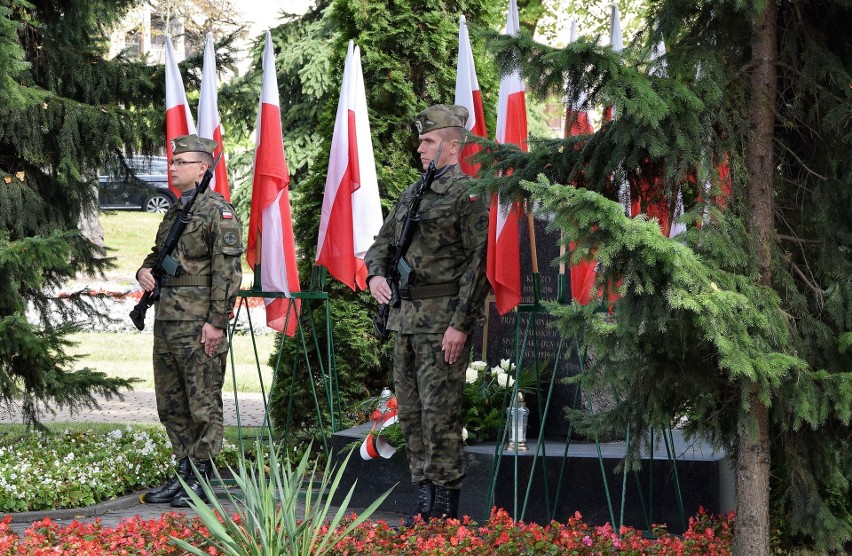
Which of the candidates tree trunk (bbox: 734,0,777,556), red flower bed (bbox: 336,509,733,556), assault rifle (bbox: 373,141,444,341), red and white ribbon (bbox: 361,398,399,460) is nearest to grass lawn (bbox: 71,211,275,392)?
red and white ribbon (bbox: 361,398,399,460)

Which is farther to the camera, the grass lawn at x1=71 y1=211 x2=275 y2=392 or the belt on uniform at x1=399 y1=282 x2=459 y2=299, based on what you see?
the grass lawn at x1=71 y1=211 x2=275 y2=392

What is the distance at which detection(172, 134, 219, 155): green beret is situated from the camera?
21.7ft

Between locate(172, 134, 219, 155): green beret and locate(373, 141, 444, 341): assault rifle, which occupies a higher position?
locate(172, 134, 219, 155): green beret

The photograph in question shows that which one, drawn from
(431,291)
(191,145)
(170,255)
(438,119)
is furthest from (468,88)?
(170,255)

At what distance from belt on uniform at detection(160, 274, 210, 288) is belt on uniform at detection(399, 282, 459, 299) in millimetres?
1469

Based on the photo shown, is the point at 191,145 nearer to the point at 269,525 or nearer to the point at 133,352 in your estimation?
the point at 269,525

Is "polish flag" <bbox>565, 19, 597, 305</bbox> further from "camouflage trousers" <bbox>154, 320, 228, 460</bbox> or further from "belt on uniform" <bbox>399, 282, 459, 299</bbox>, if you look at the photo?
"camouflage trousers" <bbox>154, 320, 228, 460</bbox>

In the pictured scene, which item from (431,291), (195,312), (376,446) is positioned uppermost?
(431,291)

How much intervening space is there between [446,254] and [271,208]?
1.75 metres

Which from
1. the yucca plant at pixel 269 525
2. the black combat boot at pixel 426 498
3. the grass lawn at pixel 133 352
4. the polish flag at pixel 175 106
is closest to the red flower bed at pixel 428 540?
the yucca plant at pixel 269 525

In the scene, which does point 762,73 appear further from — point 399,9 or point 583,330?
point 399,9

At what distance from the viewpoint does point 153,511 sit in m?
6.64

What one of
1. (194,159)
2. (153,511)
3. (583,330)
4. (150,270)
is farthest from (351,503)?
(583,330)

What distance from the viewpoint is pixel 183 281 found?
6.56 meters
